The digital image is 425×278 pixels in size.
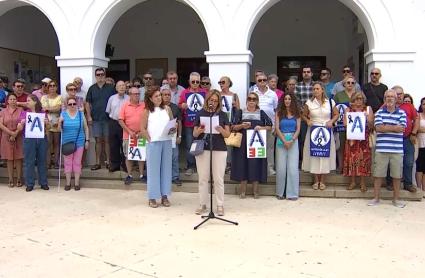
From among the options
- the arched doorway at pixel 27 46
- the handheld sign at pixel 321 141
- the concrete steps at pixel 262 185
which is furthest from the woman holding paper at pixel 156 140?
the arched doorway at pixel 27 46

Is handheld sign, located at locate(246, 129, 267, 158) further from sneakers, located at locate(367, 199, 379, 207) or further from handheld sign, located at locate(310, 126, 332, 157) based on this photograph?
sneakers, located at locate(367, 199, 379, 207)

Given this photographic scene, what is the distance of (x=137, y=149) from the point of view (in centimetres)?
809

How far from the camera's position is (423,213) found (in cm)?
695

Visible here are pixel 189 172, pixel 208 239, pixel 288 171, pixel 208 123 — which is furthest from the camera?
pixel 189 172

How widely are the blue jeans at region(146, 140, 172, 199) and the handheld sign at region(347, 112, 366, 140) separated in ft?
9.00

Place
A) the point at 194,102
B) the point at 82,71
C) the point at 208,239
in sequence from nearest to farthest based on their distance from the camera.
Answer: the point at 208,239 → the point at 194,102 → the point at 82,71

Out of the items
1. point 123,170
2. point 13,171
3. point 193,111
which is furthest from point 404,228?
point 13,171

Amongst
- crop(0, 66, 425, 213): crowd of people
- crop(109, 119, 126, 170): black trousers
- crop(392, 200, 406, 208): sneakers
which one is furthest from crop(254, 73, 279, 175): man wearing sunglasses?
crop(109, 119, 126, 170): black trousers

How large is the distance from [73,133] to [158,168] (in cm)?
214

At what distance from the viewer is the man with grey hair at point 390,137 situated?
279 inches

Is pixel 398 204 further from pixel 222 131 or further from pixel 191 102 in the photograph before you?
pixel 191 102

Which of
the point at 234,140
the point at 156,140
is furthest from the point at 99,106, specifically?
the point at 234,140

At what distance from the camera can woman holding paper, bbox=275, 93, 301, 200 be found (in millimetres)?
7656

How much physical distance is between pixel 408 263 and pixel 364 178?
10.1 feet
